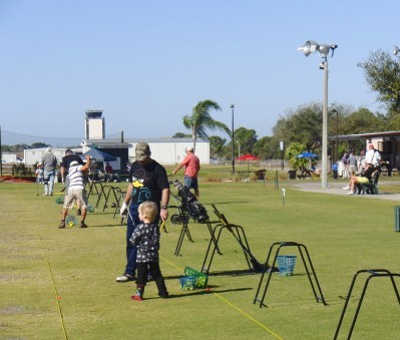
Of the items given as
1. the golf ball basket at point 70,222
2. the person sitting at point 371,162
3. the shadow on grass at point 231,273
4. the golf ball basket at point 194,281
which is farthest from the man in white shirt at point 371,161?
the golf ball basket at point 194,281

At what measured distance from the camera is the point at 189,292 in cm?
955

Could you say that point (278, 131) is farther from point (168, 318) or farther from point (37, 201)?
point (168, 318)

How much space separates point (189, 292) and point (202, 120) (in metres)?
69.3

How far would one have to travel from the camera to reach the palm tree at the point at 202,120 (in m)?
77.8

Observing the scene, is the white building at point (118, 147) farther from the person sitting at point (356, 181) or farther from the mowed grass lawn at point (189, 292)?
the mowed grass lawn at point (189, 292)

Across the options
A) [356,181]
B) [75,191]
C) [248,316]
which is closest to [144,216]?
[248,316]

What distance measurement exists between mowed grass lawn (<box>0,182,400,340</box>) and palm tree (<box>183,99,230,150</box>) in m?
59.1

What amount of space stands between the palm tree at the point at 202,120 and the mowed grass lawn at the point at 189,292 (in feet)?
194

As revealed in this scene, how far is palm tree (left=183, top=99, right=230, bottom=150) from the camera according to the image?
77.8 meters

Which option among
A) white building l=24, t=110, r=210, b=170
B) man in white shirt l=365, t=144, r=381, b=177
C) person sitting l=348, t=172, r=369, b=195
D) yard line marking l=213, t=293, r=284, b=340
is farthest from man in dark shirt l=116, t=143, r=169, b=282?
white building l=24, t=110, r=210, b=170

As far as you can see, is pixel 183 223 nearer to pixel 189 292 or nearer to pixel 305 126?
Result: pixel 189 292

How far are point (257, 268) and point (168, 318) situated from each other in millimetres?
3127

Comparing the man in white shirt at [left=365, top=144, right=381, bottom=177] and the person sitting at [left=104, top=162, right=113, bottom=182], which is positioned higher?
the man in white shirt at [left=365, top=144, right=381, bottom=177]

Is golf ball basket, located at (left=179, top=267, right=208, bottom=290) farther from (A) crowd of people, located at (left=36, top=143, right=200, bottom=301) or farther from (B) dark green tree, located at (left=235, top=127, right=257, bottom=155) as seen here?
(B) dark green tree, located at (left=235, top=127, right=257, bottom=155)
